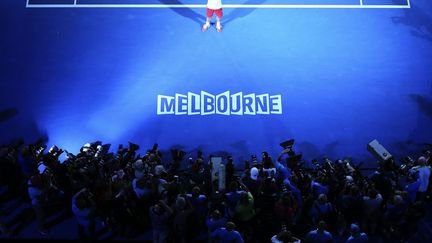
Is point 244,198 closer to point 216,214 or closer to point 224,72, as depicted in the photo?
point 216,214

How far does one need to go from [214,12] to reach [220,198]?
27.4 feet

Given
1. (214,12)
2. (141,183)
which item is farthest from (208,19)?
(141,183)

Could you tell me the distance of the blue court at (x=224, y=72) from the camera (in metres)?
15.8

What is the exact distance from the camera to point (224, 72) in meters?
17.3

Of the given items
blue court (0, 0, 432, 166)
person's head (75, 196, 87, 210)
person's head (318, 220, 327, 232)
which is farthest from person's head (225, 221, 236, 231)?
blue court (0, 0, 432, 166)

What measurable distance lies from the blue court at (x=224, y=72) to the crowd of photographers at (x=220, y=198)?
272cm

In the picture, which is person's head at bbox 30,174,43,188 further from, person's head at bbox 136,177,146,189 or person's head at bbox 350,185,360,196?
person's head at bbox 350,185,360,196

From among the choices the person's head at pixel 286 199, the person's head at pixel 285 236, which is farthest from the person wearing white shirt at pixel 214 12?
the person's head at pixel 285 236

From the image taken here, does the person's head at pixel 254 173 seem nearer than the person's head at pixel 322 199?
No

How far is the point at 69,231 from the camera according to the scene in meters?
12.4

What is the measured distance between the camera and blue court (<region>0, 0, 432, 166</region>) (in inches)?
621

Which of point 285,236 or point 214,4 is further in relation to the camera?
point 214,4

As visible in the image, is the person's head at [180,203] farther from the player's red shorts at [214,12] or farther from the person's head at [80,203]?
the player's red shorts at [214,12]

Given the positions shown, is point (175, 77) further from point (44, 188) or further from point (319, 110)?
point (44, 188)
